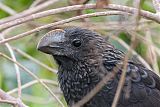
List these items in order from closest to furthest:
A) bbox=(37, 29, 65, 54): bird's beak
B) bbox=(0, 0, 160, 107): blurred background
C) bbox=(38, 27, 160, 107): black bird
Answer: bbox=(37, 29, 65, 54): bird's beak
bbox=(38, 27, 160, 107): black bird
bbox=(0, 0, 160, 107): blurred background

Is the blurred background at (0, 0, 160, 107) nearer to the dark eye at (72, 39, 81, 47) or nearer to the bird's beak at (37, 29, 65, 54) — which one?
the dark eye at (72, 39, 81, 47)

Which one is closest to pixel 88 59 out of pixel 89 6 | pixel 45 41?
pixel 45 41

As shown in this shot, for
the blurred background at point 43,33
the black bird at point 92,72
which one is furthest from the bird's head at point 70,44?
the blurred background at point 43,33

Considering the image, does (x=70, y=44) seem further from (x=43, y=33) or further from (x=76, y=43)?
(x=43, y=33)

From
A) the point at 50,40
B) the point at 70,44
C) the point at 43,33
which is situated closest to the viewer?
the point at 50,40

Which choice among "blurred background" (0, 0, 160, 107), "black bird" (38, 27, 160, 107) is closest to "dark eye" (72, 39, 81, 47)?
"black bird" (38, 27, 160, 107)

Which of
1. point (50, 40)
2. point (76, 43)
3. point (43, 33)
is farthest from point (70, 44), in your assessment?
point (43, 33)

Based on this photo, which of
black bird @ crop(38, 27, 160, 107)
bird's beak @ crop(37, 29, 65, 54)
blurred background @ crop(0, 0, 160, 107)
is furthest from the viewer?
blurred background @ crop(0, 0, 160, 107)

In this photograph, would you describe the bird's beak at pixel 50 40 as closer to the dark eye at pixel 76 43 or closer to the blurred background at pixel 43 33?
the dark eye at pixel 76 43
